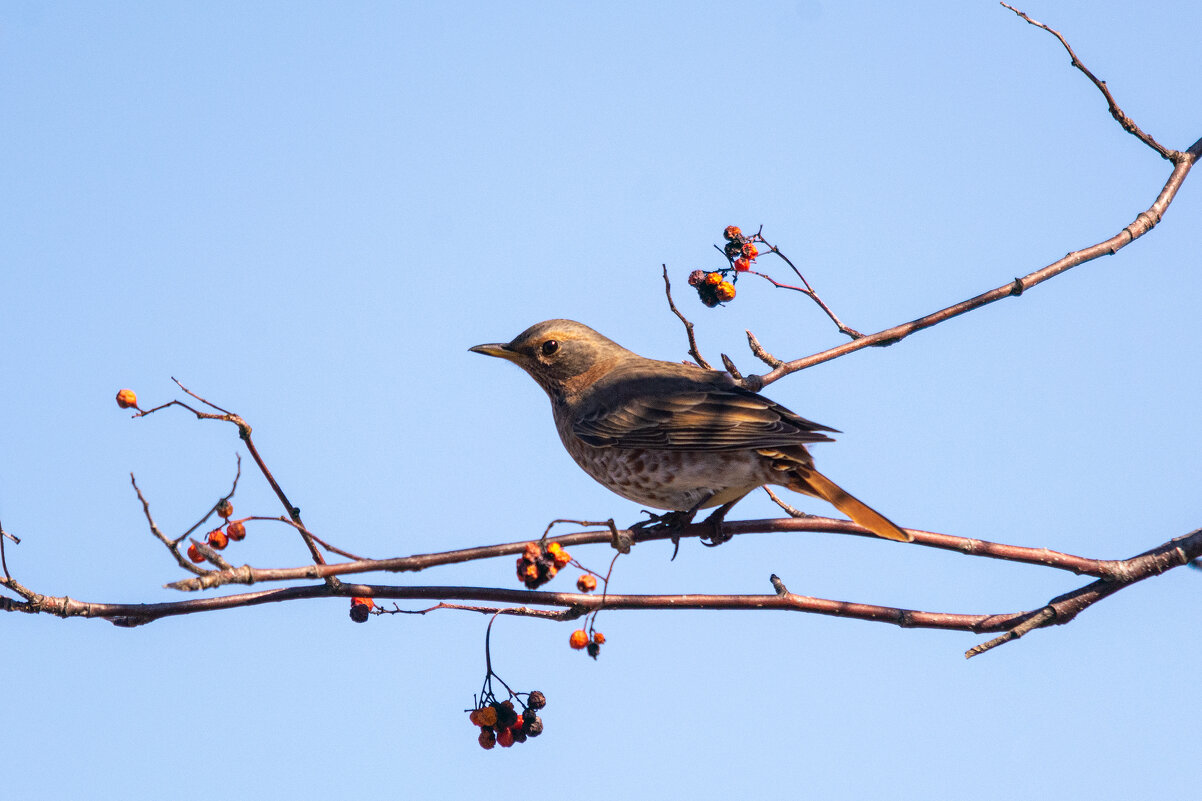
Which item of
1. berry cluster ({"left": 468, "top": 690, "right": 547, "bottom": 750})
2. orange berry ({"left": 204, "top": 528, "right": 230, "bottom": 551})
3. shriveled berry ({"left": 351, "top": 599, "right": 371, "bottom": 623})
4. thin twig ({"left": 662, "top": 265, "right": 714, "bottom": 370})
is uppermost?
thin twig ({"left": 662, "top": 265, "right": 714, "bottom": 370})

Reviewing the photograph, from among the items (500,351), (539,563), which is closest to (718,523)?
(539,563)

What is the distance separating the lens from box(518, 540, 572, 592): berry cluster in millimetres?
4027

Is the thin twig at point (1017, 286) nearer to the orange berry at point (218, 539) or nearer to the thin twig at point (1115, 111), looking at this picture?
the thin twig at point (1115, 111)

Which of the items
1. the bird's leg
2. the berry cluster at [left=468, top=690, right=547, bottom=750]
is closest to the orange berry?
the berry cluster at [left=468, top=690, right=547, bottom=750]

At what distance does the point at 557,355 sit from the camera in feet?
25.8

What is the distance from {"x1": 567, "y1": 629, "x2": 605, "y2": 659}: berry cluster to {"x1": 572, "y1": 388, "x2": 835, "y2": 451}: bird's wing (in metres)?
1.60

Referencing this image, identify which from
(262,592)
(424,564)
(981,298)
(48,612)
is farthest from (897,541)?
(48,612)

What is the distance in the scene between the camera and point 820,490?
19.1 feet

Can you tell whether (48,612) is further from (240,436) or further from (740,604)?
(740,604)

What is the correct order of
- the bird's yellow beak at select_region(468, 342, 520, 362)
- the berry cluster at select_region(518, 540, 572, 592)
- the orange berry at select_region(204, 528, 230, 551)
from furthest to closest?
1. the bird's yellow beak at select_region(468, 342, 520, 362)
2. the orange berry at select_region(204, 528, 230, 551)
3. the berry cluster at select_region(518, 540, 572, 592)

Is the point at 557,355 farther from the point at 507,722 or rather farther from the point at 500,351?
the point at 507,722

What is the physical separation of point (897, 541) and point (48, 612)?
3.37 m

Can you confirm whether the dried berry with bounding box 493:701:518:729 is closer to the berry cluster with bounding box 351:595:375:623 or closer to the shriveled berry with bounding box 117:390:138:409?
the berry cluster with bounding box 351:595:375:623

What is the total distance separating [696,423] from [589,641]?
6.79 ft
